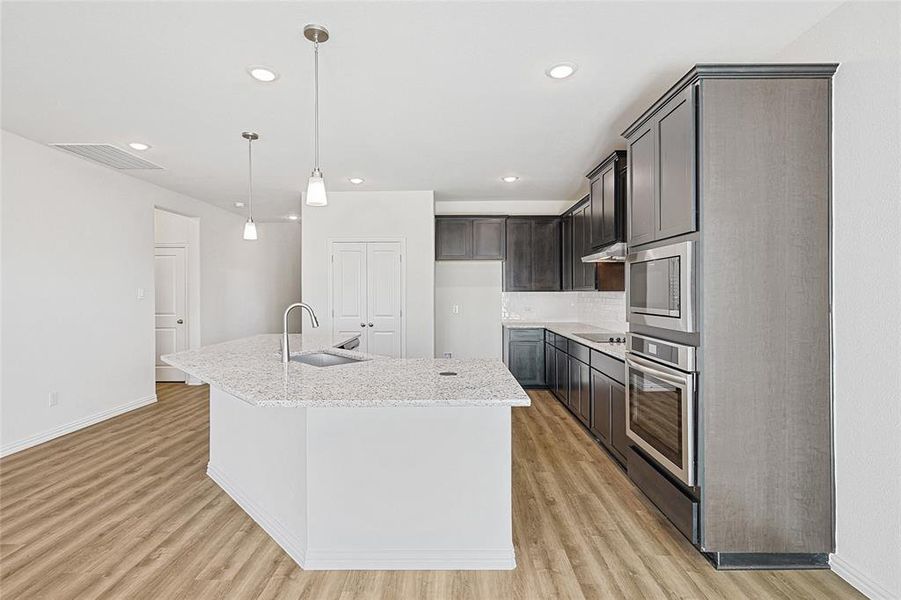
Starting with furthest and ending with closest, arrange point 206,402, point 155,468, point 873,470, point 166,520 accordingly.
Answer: point 206,402 → point 155,468 → point 166,520 → point 873,470

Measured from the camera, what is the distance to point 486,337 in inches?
256

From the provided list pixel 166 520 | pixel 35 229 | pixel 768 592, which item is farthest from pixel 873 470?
pixel 35 229

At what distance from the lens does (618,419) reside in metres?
3.33

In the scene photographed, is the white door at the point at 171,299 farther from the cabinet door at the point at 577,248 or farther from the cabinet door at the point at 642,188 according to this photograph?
the cabinet door at the point at 642,188

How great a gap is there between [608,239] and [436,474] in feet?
8.36

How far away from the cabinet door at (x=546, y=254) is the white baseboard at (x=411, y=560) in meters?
4.42

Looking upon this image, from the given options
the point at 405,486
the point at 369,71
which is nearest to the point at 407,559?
the point at 405,486

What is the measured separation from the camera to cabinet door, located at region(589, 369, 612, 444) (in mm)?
3576

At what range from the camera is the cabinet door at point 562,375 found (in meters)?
4.95

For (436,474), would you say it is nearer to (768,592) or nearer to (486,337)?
(768,592)

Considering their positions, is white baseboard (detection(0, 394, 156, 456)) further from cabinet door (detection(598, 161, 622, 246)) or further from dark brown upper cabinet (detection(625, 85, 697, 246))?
cabinet door (detection(598, 161, 622, 246))

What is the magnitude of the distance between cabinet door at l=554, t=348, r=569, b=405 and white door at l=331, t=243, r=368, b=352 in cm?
228

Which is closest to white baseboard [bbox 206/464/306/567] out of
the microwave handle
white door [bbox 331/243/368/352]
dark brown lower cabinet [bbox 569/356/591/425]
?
the microwave handle

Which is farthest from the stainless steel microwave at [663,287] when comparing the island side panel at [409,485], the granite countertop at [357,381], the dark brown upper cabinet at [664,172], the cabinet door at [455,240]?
the cabinet door at [455,240]
